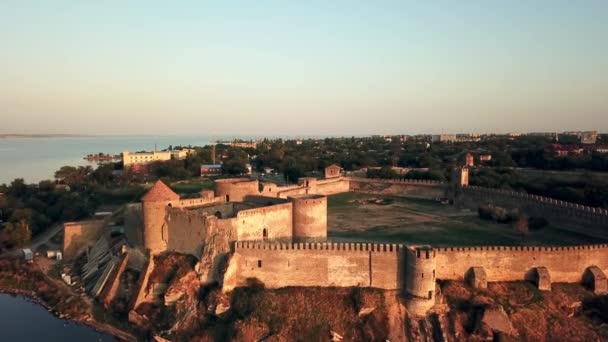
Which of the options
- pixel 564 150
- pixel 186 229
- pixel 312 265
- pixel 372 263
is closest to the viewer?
pixel 372 263

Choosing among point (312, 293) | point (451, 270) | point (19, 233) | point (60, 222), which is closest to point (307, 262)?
point (312, 293)

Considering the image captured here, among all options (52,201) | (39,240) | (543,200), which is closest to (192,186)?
(52,201)

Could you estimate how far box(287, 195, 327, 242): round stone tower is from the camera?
26.2 metres

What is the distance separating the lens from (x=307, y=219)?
86.1 ft

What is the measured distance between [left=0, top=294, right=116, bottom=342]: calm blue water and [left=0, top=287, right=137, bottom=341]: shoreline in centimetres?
17

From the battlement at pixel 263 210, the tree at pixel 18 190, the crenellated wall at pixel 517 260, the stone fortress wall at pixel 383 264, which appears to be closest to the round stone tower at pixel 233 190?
the battlement at pixel 263 210

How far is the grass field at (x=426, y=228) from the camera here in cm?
2777

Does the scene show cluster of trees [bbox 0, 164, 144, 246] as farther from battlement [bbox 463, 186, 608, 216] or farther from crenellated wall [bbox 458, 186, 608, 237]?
battlement [bbox 463, 186, 608, 216]

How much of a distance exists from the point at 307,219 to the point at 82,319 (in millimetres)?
12681

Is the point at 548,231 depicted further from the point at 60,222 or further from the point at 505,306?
the point at 60,222

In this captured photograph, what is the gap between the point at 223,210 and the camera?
94.0 feet

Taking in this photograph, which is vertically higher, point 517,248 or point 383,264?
point 517,248

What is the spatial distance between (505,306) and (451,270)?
2.67m

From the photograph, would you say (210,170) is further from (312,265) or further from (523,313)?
(523,313)
